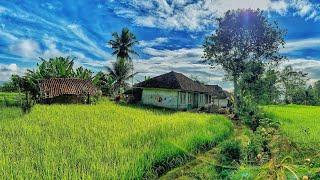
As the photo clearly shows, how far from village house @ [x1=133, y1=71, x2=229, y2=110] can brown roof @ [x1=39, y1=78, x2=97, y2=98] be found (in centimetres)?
398

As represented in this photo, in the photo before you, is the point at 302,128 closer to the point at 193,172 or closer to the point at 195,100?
the point at 193,172

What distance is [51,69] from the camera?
2556 cm

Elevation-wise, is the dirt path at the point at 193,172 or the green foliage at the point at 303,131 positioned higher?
the green foliage at the point at 303,131

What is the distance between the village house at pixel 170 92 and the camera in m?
25.2

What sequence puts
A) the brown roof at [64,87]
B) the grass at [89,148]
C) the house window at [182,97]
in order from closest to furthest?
1. the grass at [89,148]
2. the brown roof at [64,87]
3. the house window at [182,97]

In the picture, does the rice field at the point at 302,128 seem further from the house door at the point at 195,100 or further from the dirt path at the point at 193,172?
the house door at the point at 195,100

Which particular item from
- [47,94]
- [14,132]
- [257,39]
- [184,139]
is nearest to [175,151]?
[184,139]

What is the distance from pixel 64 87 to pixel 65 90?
0.30 metres

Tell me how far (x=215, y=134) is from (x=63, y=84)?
51.2ft

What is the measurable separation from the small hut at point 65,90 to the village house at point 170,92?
3979 mm

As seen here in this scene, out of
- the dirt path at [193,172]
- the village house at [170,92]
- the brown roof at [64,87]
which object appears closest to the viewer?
the dirt path at [193,172]

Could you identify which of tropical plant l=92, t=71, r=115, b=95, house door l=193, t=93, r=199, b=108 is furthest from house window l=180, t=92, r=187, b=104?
tropical plant l=92, t=71, r=115, b=95

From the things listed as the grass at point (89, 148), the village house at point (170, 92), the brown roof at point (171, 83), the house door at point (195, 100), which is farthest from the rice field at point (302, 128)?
the house door at point (195, 100)

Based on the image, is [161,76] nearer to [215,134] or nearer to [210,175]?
[215,134]
